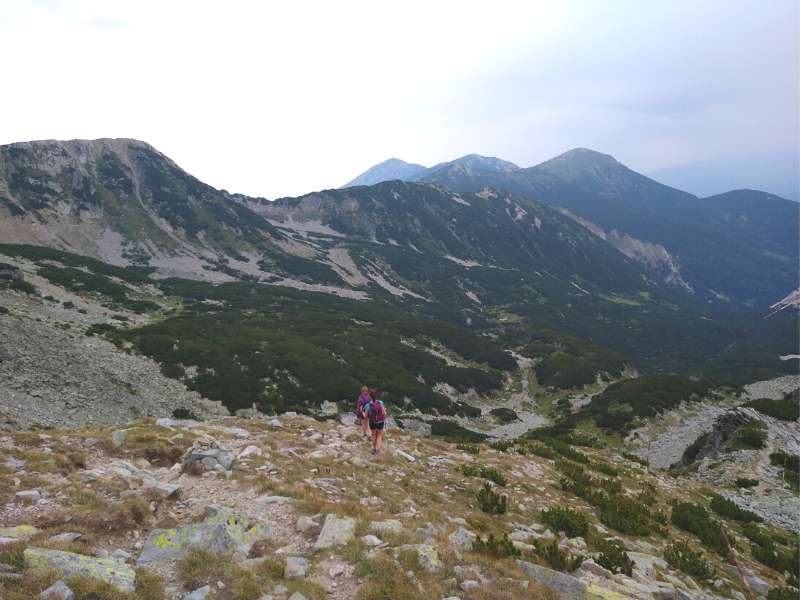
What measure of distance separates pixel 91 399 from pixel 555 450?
107ft

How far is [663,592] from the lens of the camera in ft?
29.2

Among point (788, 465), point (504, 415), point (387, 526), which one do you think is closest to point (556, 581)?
point (387, 526)

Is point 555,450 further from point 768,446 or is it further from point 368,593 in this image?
point 368,593

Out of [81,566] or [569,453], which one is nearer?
[81,566]

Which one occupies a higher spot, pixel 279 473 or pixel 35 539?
pixel 35 539

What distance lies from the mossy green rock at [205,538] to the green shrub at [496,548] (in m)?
4.50

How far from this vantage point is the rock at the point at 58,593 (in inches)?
245

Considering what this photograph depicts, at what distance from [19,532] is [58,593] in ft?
7.92

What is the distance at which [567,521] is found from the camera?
12.5 metres

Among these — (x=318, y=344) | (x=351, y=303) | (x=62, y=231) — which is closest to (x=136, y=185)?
(x=62, y=231)

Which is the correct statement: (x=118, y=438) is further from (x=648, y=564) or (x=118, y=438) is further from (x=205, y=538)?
(x=648, y=564)

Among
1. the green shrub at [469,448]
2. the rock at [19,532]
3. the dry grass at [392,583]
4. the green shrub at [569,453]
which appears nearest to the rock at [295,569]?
the dry grass at [392,583]

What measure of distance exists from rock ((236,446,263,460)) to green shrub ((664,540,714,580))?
39.2ft

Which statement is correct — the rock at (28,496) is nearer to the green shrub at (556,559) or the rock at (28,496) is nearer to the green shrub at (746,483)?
the green shrub at (556,559)
